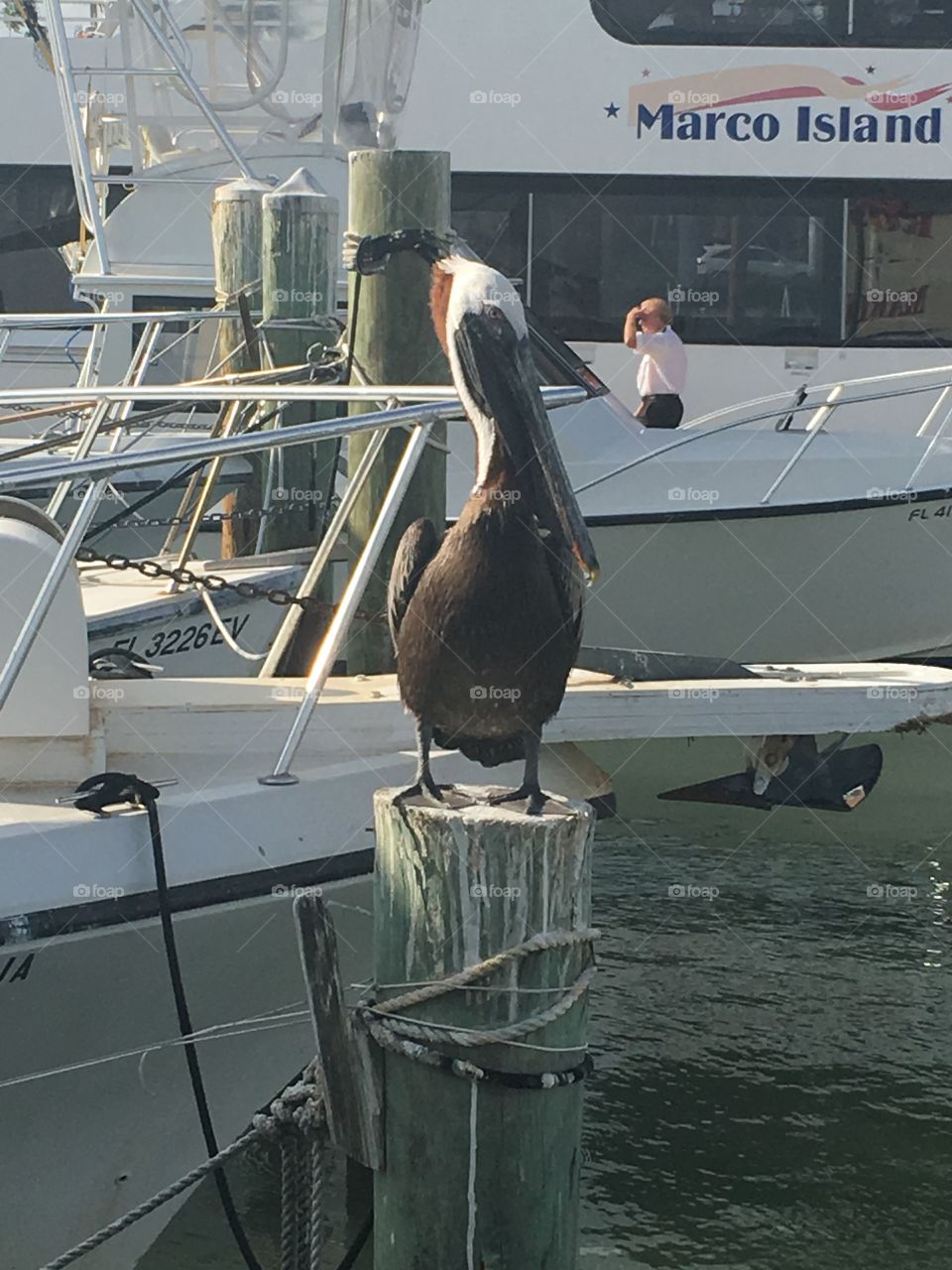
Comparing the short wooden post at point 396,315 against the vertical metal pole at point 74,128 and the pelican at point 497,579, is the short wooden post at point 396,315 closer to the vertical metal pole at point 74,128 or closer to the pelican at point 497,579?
the pelican at point 497,579

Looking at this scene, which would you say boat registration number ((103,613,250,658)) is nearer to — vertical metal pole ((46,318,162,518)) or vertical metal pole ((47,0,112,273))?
vertical metal pole ((46,318,162,518))

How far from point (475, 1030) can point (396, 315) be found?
2924 mm

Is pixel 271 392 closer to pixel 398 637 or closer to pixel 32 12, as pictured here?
Answer: pixel 398 637

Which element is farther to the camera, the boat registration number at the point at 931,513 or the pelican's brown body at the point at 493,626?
the boat registration number at the point at 931,513

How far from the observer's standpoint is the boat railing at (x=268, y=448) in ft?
12.4

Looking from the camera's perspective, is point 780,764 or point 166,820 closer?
point 166,820

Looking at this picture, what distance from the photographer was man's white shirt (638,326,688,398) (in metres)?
10.3

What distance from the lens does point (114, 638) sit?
5770 millimetres

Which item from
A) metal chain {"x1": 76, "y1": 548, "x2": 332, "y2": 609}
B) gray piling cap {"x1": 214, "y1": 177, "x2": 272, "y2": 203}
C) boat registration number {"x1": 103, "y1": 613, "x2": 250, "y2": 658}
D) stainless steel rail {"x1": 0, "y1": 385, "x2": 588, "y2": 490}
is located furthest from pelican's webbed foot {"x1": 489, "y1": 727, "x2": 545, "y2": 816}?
gray piling cap {"x1": 214, "y1": 177, "x2": 272, "y2": 203}

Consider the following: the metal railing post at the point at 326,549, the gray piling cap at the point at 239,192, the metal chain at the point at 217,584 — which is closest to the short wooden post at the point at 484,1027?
the metal railing post at the point at 326,549

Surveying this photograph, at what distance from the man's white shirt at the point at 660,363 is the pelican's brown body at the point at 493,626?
705 cm

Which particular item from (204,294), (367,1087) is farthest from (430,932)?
(204,294)

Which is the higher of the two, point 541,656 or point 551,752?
point 541,656

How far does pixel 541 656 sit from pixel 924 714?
1.80 m
